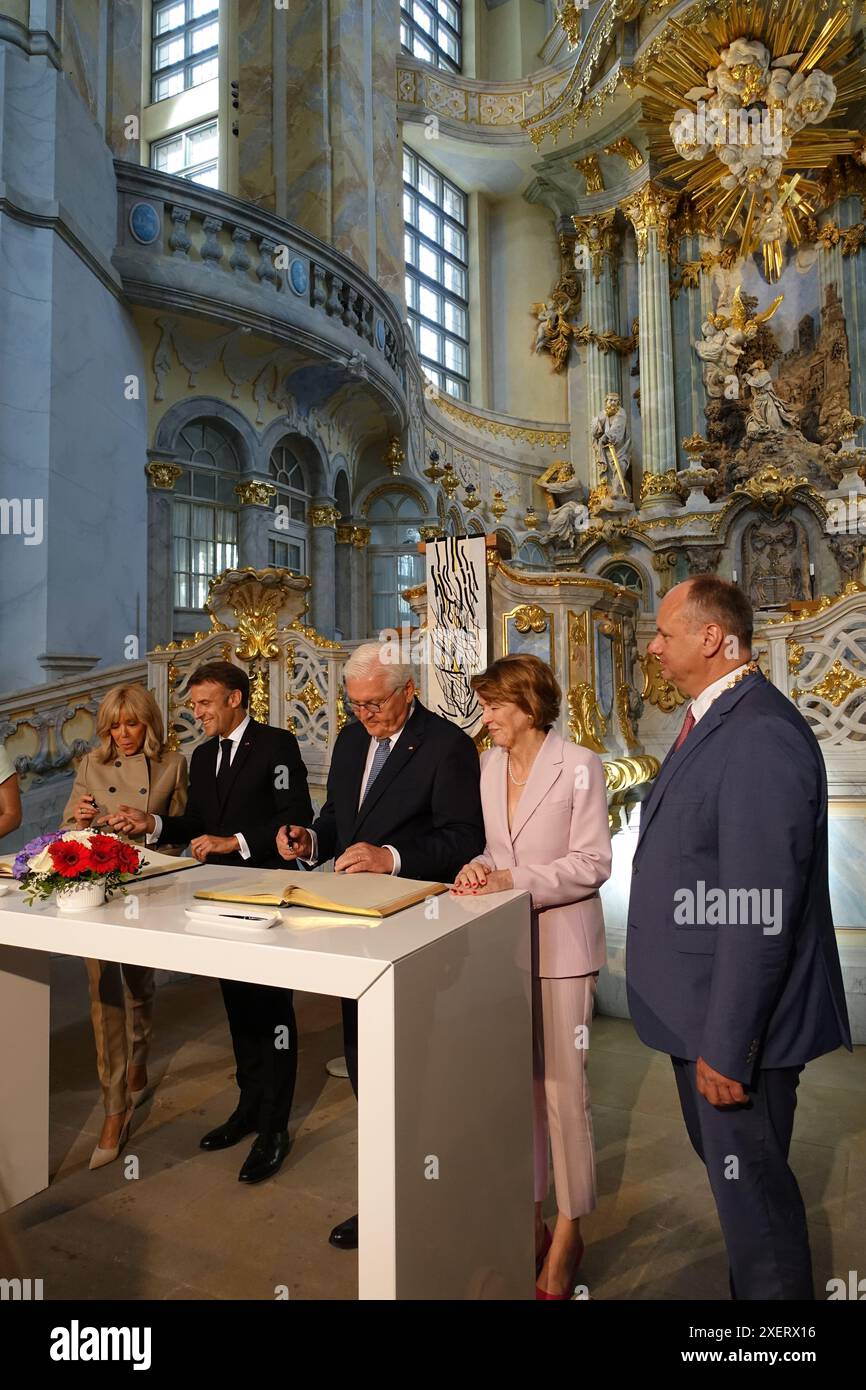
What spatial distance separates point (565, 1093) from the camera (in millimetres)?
2477

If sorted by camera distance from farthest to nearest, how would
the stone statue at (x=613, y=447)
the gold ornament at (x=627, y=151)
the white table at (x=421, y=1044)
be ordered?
the stone statue at (x=613, y=447), the gold ornament at (x=627, y=151), the white table at (x=421, y=1044)

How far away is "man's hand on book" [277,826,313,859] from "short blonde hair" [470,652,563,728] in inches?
26.8

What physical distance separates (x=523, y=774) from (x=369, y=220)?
12846 millimetres

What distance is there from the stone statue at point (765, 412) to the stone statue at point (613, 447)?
7.74ft

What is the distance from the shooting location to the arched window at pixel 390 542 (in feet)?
Answer: 44.9

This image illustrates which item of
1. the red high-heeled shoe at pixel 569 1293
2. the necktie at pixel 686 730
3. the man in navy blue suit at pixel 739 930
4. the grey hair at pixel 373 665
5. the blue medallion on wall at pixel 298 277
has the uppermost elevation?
the blue medallion on wall at pixel 298 277

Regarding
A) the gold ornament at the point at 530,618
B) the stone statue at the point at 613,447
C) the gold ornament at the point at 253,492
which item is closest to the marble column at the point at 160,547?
the gold ornament at the point at 253,492

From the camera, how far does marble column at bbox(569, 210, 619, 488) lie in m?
17.8

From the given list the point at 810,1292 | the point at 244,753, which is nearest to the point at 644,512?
the point at 244,753

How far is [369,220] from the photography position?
1310cm

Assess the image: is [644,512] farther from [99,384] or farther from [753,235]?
[99,384]

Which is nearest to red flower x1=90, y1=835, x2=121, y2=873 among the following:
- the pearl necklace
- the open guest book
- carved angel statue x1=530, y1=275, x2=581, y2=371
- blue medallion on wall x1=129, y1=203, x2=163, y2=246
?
the open guest book

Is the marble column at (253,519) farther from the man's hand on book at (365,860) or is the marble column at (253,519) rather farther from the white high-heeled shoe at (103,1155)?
the man's hand on book at (365,860)

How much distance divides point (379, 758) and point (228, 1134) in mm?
1671
